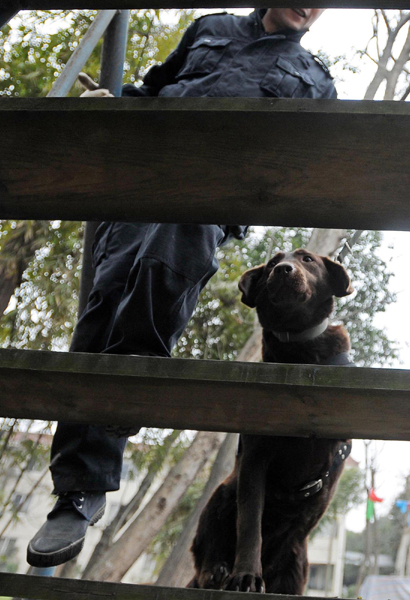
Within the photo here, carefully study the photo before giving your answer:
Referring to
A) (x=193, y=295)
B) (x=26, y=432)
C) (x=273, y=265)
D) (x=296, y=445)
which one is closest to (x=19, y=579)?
(x=193, y=295)

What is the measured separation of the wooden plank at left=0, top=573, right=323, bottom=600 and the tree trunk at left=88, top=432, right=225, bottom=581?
20.4ft

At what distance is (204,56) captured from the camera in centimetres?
272

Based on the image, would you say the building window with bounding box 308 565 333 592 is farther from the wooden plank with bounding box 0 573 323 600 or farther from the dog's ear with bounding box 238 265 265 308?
the wooden plank with bounding box 0 573 323 600

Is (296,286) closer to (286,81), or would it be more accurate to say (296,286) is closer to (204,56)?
(286,81)

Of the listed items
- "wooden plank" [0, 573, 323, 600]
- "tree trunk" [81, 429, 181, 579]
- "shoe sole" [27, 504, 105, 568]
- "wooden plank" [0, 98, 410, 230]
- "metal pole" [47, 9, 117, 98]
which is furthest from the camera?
"tree trunk" [81, 429, 181, 579]

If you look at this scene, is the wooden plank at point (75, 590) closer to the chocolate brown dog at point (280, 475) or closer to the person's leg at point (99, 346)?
the person's leg at point (99, 346)

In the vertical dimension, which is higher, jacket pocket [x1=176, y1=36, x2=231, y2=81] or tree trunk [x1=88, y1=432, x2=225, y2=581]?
jacket pocket [x1=176, y1=36, x2=231, y2=81]

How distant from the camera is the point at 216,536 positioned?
281cm

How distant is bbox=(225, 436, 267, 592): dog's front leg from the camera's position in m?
2.24

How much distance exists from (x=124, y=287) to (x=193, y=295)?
28 centimetres

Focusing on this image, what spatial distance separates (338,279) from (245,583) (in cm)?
154

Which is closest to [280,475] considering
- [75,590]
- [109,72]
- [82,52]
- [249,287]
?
[249,287]

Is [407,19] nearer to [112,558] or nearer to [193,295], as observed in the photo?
[193,295]

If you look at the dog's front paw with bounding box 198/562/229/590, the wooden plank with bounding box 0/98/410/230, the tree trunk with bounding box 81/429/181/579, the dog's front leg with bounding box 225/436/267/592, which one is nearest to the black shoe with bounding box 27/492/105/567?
the dog's front leg with bounding box 225/436/267/592
